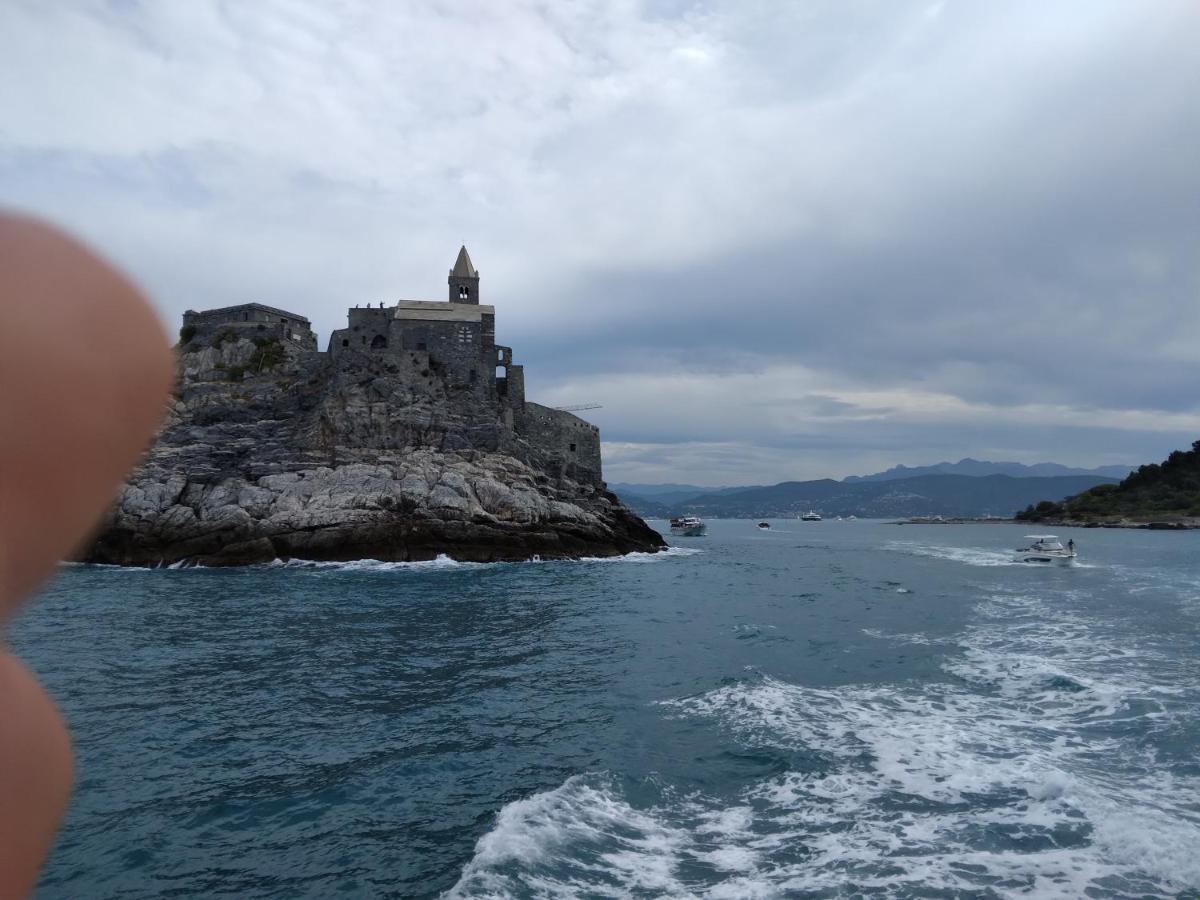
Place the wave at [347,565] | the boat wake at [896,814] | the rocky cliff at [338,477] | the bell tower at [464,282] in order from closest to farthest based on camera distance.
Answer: the boat wake at [896,814] < the wave at [347,565] < the rocky cliff at [338,477] < the bell tower at [464,282]

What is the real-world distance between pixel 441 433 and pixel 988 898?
45305 mm

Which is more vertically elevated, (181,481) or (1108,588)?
(181,481)

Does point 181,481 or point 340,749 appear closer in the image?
point 340,749

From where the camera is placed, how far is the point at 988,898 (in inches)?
263

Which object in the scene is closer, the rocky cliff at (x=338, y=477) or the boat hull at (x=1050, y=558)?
the rocky cliff at (x=338, y=477)

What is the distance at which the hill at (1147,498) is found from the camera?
116 metres

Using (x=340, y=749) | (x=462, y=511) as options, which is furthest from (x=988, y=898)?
(x=462, y=511)

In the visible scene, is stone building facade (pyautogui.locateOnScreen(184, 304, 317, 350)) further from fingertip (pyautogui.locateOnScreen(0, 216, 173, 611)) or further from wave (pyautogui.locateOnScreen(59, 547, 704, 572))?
fingertip (pyautogui.locateOnScreen(0, 216, 173, 611))

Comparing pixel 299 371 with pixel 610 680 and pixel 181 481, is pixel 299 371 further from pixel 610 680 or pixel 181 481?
pixel 610 680

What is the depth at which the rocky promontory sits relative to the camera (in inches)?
1628

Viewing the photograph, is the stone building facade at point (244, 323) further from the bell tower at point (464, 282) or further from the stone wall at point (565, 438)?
the stone wall at point (565, 438)

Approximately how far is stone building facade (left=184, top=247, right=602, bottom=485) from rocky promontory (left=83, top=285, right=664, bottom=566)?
0.20 meters

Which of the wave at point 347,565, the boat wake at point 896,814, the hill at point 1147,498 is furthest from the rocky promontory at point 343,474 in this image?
the hill at point 1147,498

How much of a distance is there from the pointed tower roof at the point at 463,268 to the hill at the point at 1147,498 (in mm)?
108233
